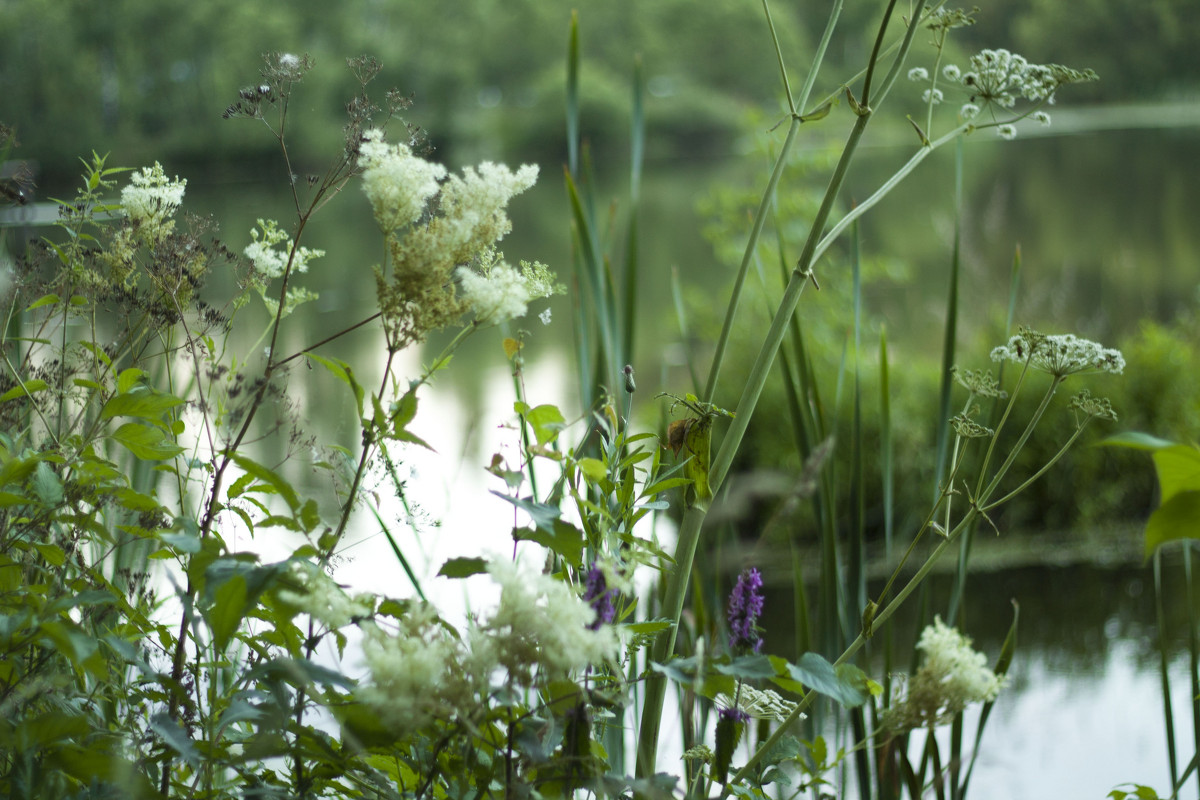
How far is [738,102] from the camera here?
26.9 m

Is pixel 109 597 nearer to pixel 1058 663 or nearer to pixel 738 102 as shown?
pixel 1058 663

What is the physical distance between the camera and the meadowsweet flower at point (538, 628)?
26cm

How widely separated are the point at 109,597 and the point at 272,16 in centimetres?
2333

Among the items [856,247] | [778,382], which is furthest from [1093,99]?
[856,247]

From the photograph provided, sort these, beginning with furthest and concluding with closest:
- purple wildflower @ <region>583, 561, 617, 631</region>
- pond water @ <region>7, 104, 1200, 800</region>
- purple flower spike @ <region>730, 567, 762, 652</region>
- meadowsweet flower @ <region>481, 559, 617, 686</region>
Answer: pond water @ <region>7, 104, 1200, 800</region>
purple flower spike @ <region>730, 567, 762, 652</region>
purple wildflower @ <region>583, 561, 617, 631</region>
meadowsweet flower @ <region>481, 559, 617, 686</region>

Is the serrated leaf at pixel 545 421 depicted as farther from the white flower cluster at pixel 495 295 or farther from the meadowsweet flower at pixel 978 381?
the meadowsweet flower at pixel 978 381

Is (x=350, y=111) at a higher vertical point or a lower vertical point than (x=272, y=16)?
lower

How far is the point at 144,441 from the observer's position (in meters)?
0.38

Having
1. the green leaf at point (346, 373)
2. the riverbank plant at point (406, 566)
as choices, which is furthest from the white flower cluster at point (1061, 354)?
the green leaf at point (346, 373)

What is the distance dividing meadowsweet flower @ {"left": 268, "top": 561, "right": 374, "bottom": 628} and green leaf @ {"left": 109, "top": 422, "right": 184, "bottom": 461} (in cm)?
10

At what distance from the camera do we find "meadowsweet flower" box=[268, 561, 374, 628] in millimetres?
271

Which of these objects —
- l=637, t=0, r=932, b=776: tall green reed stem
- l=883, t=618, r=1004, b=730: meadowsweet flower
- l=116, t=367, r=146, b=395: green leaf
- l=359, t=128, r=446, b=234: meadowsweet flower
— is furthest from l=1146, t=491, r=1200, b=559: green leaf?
l=116, t=367, r=146, b=395: green leaf

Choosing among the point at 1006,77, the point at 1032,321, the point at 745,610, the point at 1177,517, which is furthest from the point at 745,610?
the point at 1032,321

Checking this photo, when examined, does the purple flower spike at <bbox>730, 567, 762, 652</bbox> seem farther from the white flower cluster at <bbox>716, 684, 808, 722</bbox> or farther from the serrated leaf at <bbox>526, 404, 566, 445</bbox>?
the serrated leaf at <bbox>526, 404, 566, 445</bbox>
